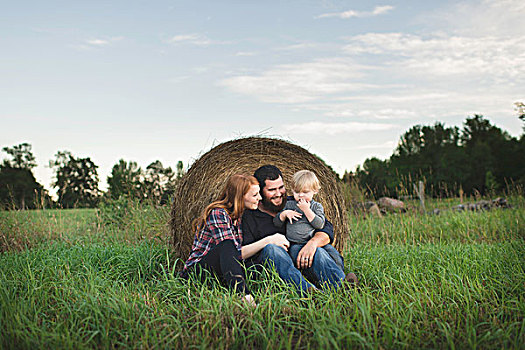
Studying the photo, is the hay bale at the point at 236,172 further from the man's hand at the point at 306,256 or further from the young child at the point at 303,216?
the man's hand at the point at 306,256

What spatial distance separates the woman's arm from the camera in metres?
4.07

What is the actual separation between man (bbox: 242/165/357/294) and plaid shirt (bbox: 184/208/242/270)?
7.3 inches

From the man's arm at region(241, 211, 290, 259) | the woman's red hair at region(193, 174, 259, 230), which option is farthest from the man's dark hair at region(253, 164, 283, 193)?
the man's arm at region(241, 211, 290, 259)

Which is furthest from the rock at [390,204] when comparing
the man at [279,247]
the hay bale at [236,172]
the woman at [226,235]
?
the woman at [226,235]

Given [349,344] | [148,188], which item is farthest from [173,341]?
[148,188]

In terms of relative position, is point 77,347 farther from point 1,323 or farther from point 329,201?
point 329,201

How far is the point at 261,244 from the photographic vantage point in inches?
160

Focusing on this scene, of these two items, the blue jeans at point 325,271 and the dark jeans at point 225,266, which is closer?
the dark jeans at point 225,266

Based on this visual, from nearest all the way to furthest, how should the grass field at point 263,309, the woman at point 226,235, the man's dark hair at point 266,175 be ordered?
the grass field at point 263,309
the woman at point 226,235
the man's dark hair at point 266,175

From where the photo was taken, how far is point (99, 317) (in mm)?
3236

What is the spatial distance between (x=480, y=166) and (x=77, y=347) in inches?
1077

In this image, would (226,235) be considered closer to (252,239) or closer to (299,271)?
(252,239)

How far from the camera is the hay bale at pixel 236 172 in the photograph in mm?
4805

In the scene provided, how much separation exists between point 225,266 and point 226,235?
1.02 feet
